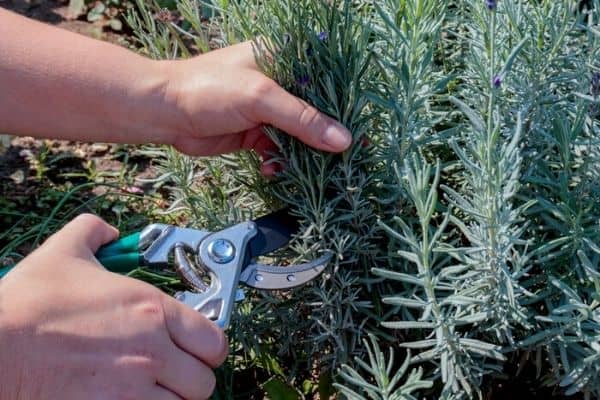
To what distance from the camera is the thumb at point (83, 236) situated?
148cm

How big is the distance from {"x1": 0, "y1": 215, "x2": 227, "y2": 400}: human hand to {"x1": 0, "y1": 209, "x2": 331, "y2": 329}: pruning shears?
123 millimetres

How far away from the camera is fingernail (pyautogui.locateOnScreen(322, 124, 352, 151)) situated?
1.60m

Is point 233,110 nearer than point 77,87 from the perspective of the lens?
Yes

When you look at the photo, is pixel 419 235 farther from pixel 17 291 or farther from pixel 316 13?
pixel 17 291

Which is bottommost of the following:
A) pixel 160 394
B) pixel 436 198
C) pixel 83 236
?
pixel 160 394

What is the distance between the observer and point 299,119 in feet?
5.28

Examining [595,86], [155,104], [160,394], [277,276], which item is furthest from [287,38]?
[160,394]

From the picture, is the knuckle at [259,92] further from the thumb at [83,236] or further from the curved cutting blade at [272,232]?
the thumb at [83,236]

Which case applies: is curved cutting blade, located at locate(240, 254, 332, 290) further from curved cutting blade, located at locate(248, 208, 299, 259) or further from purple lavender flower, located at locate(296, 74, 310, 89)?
purple lavender flower, located at locate(296, 74, 310, 89)

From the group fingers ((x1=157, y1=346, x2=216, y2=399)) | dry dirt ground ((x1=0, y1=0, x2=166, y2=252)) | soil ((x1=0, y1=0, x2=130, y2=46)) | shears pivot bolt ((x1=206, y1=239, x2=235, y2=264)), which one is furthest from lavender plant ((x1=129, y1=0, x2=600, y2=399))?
soil ((x1=0, y1=0, x2=130, y2=46))

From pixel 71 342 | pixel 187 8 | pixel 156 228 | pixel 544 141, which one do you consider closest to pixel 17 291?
pixel 71 342

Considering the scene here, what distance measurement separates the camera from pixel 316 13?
5.39 feet

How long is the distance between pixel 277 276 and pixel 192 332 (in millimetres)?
233

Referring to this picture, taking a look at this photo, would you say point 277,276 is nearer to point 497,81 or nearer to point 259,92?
point 259,92
